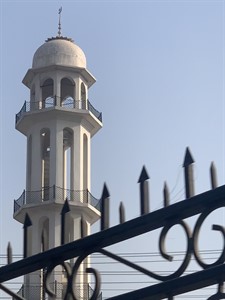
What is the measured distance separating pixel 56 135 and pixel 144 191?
2293cm

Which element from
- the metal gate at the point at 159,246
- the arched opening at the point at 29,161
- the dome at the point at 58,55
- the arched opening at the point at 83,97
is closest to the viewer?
the metal gate at the point at 159,246

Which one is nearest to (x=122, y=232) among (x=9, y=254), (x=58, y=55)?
(x=9, y=254)

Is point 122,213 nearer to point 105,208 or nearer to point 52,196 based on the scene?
point 105,208

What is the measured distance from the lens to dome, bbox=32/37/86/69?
95.5 feet

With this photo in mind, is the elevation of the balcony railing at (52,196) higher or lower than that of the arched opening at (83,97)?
lower

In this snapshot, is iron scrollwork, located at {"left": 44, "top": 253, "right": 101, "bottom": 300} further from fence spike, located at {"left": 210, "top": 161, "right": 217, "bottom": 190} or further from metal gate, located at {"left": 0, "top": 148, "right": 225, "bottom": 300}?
fence spike, located at {"left": 210, "top": 161, "right": 217, "bottom": 190}

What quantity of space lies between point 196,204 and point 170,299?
666 mm

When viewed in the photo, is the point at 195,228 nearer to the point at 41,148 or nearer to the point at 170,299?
the point at 170,299

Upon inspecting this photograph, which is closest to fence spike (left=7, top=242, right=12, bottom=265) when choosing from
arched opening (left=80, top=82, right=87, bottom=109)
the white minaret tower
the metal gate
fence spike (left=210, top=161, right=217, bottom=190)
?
the metal gate

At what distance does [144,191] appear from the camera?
605 centimetres

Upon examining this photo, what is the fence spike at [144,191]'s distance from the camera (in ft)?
19.9

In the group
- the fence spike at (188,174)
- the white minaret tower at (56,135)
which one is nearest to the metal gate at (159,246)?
the fence spike at (188,174)

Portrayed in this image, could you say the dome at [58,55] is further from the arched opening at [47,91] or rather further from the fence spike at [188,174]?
the fence spike at [188,174]

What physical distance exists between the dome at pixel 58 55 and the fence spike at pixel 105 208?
23.0 metres
